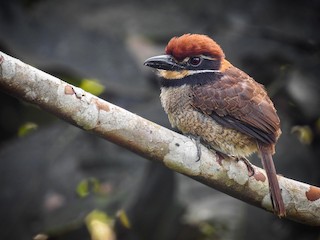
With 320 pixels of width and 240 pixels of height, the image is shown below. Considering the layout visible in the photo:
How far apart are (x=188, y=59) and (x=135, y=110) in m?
0.34

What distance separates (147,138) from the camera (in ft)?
8.43

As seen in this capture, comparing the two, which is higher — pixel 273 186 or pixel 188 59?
pixel 188 59

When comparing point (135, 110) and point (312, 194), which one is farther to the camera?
point (135, 110)

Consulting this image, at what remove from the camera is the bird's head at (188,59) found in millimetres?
3094

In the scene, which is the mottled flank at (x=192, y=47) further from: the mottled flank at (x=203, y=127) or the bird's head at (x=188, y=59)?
the mottled flank at (x=203, y=127)

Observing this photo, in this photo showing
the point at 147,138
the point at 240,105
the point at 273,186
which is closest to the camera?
the point at 147,138

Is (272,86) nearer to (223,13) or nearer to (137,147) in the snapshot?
(223,13)

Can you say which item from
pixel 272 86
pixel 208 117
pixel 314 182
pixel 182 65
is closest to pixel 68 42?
pixel 182 65

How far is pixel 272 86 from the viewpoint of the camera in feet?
11.1

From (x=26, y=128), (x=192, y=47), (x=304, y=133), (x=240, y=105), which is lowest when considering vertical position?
(x=26, y=128)

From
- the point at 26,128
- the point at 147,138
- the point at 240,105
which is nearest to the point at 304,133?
the point at 240,105

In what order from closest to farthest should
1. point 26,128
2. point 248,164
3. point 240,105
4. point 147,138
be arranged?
1. point 147,138
2. point 248,164
3. point 240,105
4. point 26,128

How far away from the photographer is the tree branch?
2.39 meters

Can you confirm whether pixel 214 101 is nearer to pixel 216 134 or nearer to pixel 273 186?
pixel 216 134
